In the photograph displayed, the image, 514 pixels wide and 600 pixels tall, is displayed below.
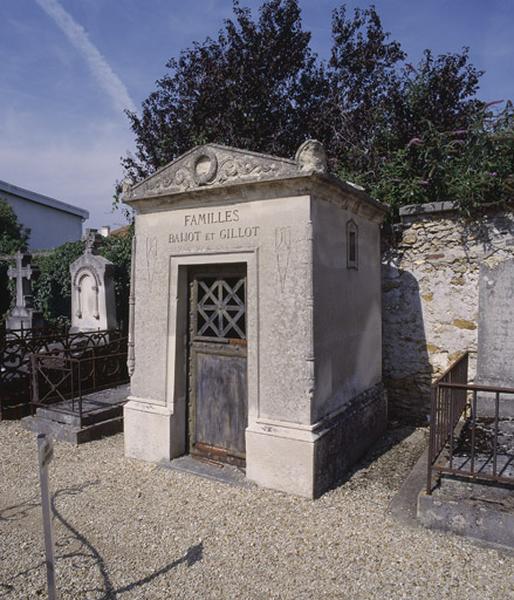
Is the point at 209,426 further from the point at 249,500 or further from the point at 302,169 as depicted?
the point at 302,169

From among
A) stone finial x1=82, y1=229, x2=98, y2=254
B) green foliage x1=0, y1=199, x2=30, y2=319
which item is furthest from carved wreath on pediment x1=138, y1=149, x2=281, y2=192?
green foliage x1=0, y1=199, x2=30, y2=319

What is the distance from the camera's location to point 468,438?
4.46 m

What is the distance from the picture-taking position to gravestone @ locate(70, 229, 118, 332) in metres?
9.52

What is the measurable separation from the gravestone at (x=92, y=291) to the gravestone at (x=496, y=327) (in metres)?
6.98

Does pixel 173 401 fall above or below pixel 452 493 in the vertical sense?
above

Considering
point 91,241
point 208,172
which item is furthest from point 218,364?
point 91,241

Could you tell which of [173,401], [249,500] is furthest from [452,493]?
[173,401]

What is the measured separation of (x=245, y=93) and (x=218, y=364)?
7523mm

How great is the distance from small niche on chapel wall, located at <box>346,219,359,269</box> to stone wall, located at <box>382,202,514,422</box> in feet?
5.05

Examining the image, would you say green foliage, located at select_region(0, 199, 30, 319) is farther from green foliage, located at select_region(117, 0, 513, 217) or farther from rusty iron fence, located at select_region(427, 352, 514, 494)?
rusty iron fence, located at select_region(427, 352, 514, 494)

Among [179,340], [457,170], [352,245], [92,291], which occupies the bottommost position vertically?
[179,340]

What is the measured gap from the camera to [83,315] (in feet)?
32.5

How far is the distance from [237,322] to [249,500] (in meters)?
1.72

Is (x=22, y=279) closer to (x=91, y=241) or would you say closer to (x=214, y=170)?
(x=91, y=241)
